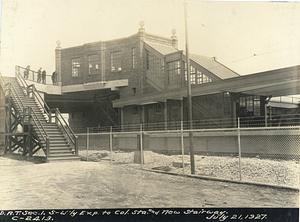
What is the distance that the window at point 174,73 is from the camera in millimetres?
30094

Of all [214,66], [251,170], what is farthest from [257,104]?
[251,170]

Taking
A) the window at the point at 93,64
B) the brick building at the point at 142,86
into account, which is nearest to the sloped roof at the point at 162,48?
the brick building at the point at 142,86

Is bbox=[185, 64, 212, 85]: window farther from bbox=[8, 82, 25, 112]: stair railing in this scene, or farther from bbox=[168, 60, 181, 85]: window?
bbox=[8, 82, 25, 112]: stair railing

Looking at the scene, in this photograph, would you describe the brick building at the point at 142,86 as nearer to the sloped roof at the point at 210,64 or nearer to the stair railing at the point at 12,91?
the sloped roof at the point at 210,64

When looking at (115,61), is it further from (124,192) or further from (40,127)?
(124,192)

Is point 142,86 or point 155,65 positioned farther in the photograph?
point 142,86

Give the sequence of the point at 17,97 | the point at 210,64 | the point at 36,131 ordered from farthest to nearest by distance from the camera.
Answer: the point at 210,64 → the point at 17,97 → the point at 36,131

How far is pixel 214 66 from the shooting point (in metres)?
28.7

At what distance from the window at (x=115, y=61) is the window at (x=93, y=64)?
6.17ft

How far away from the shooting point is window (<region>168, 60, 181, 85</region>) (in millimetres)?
30094

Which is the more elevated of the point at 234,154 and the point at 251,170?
the point at 234,154

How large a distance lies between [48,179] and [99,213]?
12.7 ft

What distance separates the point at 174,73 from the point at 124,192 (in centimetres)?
2182

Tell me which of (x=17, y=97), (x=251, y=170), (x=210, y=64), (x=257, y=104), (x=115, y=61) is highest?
(x=115, y=61)
